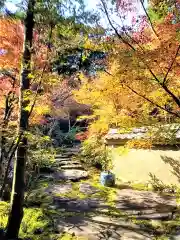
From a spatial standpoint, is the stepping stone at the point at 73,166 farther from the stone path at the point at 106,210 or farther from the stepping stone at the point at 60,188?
the stepping stone at the point at 60,188

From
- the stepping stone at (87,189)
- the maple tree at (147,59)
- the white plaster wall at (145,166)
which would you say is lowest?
the stepping stone at (87,189)

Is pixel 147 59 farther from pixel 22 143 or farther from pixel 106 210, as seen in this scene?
pixel 106 210

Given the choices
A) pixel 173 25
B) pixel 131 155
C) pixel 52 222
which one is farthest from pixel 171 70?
pixel 131 155

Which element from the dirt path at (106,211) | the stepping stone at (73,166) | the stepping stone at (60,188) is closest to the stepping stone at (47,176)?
the dirt path at (106,211)

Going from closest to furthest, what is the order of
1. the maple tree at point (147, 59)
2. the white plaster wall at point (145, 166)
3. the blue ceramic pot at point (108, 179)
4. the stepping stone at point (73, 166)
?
the maple tree at point (147, 59) < the white plaster wall at point (145, 166) < the blue ceramic pot at point (108, 179) < the stepping stone at point (73, 166)

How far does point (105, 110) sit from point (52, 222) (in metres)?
6.72

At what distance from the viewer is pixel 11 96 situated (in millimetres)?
9109

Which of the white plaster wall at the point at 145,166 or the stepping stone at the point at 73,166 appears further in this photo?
the stepping stone at the point at 73,166

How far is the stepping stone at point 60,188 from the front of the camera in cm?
1109

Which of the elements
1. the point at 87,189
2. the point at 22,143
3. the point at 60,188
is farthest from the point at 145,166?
the point at 22,143

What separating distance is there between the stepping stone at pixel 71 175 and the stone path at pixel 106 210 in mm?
277

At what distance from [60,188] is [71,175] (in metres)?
2.19

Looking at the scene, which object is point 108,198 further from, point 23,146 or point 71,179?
point 23,146

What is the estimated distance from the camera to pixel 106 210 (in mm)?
8852
